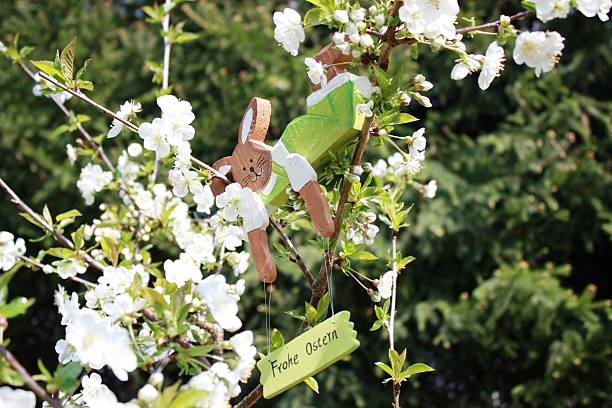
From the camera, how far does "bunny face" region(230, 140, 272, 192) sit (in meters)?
1.04

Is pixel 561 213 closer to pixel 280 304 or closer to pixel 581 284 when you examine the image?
pixel 581 284

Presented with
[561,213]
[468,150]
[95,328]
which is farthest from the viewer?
[468,150]

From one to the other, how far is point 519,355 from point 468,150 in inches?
39.2

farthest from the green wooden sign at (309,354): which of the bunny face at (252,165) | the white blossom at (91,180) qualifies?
the white blossom at (91,180)

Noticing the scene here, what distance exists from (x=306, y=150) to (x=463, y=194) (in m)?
2.55

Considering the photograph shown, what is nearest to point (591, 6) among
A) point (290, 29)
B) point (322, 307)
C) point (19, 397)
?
point (290, 29)

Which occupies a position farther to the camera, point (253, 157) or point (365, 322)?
point (365, 322)

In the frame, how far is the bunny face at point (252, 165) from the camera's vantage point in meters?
1.04

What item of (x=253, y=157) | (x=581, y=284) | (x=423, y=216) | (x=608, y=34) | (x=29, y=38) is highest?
(x=253, y=157)

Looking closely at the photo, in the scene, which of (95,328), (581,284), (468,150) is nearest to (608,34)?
(468,150)

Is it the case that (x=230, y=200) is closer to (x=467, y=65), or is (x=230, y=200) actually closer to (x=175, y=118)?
(x=175, y=118)

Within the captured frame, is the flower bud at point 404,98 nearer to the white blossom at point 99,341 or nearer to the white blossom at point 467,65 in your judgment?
the white blossom at point 467,65

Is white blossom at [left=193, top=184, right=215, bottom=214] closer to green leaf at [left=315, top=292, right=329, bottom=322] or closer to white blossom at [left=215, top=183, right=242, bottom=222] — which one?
white blossom at [left=215, top=183, right=242, bottom=222]

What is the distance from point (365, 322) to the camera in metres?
3.69
